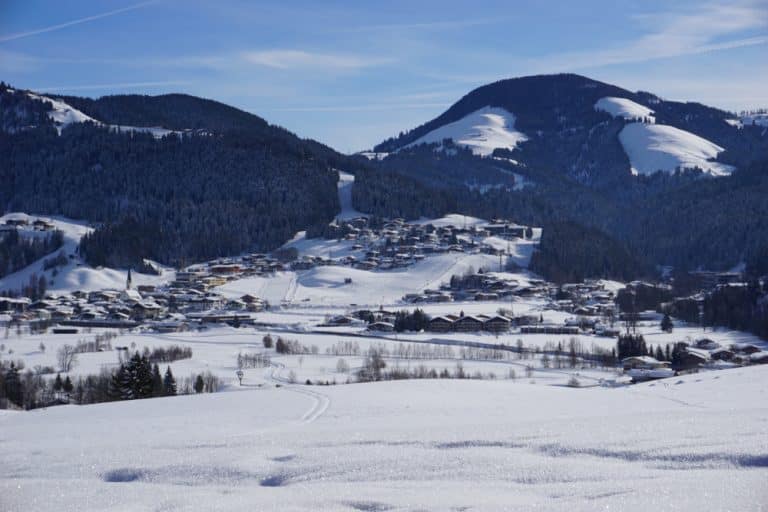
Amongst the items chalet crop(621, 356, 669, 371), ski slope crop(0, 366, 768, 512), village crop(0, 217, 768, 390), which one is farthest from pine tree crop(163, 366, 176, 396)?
chalet crop(621, 356, 669, 371)

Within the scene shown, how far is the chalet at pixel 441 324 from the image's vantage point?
51734mm

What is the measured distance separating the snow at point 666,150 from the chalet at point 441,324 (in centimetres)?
11383

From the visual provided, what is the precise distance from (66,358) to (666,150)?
153102mm

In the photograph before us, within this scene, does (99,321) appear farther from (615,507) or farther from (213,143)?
(213,143)

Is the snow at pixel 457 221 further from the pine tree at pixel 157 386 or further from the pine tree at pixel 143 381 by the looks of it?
the pine tree at pixel 143 381

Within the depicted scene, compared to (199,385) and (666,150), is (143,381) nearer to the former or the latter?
(199,385)

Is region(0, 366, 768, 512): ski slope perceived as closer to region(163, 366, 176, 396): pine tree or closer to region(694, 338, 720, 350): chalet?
region(163, 366, 176, 396): pine tree

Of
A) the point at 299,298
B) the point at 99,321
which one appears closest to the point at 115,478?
the point at 99,321

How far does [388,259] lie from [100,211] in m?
33.0

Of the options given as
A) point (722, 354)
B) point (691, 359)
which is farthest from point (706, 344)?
point (691, 359)

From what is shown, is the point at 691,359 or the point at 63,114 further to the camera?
the point at 63,114

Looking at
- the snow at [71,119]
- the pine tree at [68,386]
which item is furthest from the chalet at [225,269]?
the pine tree at [68,386]

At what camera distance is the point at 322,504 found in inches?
346

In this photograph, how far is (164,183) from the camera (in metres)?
104
